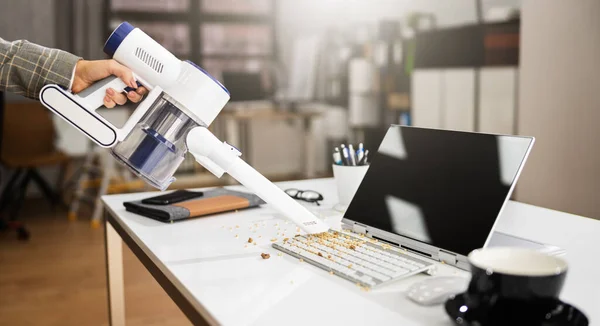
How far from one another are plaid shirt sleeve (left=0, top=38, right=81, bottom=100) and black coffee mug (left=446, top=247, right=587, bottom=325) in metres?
0.91

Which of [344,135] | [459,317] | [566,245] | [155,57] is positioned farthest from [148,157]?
[344,135]

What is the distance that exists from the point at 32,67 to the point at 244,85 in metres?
4.65

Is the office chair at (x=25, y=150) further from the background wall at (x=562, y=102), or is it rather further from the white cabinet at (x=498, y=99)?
the background wall at (x=562, y=102)

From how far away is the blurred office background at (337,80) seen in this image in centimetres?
283

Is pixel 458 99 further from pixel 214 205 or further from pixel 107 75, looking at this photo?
pixel 107 75

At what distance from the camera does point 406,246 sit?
3.45ft

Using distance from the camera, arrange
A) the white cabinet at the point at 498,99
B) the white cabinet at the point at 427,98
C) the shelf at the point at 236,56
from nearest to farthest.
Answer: the white cabinet at the point at 498,99 < the white cabinet at the point at 427,98 < the shelf at the point at 236,56

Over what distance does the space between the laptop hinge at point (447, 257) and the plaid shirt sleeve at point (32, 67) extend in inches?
31.4

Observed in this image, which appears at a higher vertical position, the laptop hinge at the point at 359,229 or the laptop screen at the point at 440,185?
the laptop screen at the point at 440,185

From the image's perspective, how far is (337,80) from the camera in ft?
21.6

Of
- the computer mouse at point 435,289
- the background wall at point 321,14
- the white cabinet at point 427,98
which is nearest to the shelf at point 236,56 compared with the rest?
the background wall at point 321,14

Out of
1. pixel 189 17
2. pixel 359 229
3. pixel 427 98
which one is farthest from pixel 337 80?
pixel 359 229

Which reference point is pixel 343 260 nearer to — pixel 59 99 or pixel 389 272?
pixel 389 272

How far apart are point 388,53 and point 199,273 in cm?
512
